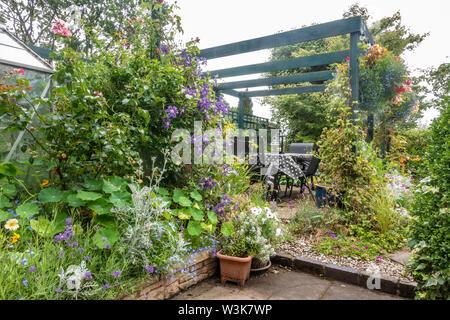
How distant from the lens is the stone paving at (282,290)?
193 cm

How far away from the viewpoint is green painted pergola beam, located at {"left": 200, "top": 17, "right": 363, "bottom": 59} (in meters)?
3.63

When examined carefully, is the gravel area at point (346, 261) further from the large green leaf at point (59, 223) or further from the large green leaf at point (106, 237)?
the large green leaf at point (59, 223)

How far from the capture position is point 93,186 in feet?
6.12

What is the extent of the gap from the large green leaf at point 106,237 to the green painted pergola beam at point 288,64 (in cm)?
373

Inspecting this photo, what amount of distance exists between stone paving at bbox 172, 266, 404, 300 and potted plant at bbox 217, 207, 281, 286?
0.09 m

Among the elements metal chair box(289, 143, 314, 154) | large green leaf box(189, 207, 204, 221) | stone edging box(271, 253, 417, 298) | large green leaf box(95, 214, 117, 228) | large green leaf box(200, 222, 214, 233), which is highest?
metal chair box(289, 143, 314, 154)

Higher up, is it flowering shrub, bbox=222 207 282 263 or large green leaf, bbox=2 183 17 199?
large green leaf, bbox=2 183 17 199

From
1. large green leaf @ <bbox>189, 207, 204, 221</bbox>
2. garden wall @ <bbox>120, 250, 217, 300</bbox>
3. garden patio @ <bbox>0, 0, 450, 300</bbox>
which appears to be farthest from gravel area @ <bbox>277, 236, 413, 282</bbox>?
large green leaf @ <bbox>189, 207, 204, 221</bbox>

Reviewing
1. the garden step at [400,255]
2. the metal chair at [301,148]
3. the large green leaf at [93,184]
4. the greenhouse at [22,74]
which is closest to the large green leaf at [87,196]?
the large green leaf at [93,184]

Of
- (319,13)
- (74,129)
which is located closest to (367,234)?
(74,129)

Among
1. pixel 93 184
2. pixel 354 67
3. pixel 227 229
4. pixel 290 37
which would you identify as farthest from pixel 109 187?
pixel 290 37

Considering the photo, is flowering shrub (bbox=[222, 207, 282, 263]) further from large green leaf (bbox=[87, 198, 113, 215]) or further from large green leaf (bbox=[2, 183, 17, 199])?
large green leaf (bbox=[2, 183, 17, 199])

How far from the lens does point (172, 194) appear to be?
247 cm
